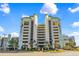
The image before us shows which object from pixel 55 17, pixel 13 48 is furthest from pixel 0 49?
pixel 55 17

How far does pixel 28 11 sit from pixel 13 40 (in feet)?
1.75

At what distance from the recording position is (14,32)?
3.41 meters

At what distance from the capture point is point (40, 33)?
3.43 m

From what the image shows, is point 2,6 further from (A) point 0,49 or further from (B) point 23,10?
(A) point 0,49

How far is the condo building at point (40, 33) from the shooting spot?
3393mm

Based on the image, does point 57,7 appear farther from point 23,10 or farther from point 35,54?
point 35,54

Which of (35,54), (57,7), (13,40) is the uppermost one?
(57,7)

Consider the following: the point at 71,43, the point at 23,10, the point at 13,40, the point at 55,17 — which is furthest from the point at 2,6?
the point at 71,43

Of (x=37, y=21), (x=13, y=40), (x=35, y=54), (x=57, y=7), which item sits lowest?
(x=35, y=54)

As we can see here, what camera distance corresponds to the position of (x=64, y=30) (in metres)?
3.39

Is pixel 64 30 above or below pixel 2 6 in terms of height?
below

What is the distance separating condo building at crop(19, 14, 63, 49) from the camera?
3.39 metres

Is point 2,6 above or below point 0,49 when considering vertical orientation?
above

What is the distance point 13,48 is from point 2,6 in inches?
28.0
